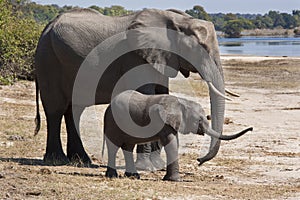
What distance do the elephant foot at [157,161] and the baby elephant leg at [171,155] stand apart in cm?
125

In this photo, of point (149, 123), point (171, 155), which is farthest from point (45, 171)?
point (171, 155)

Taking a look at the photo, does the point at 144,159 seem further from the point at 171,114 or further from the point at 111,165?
the point at 171,114

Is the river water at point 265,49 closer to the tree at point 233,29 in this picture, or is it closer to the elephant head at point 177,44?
the elephant head at point 177,44

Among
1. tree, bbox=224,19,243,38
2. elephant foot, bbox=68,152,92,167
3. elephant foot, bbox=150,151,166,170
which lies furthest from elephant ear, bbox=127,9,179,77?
tree, bbox=224,19,243,38

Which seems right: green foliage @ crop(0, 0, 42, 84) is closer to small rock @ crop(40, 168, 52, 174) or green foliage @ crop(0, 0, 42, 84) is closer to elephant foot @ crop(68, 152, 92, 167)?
elephant foot @ crop(68, 152, 92, 167)

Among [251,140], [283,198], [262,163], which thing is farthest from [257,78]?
[283,198]

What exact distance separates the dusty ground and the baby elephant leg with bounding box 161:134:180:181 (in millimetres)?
185

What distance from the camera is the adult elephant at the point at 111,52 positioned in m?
10.9

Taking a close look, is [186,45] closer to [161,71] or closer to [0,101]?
[161,71]

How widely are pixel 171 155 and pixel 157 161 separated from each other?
1421mm

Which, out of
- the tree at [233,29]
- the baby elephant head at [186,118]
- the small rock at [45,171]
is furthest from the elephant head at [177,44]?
the tree at [233,29]

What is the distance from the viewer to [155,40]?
11.0 metres

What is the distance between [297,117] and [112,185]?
10422 mm

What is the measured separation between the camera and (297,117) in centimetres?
1850
